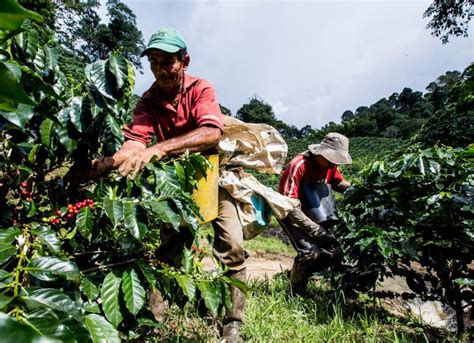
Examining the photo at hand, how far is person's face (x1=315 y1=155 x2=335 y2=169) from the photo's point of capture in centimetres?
336

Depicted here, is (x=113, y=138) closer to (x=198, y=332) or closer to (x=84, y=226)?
(x=84, y=226)

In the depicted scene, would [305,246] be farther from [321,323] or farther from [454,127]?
[454,127]

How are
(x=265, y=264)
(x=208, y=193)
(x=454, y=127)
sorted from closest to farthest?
(x=208, y=193) < (x=265, y=264) < (x=454, y=127)

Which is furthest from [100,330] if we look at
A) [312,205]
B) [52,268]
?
[312,205]

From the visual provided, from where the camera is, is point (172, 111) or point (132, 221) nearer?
point (132, 221)

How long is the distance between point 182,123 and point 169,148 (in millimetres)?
483

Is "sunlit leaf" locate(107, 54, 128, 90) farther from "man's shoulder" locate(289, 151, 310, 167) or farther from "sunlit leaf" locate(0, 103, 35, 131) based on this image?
"man's shoulder" locate(289, 151, 310, 167)

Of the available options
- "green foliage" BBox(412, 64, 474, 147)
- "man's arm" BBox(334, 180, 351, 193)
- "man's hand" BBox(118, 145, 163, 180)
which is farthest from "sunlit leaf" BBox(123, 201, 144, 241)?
"green foliage" BBox(412, 64, 474, 147)

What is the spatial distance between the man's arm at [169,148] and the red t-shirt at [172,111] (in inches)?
5.4

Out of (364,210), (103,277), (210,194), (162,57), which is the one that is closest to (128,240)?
(103,277)

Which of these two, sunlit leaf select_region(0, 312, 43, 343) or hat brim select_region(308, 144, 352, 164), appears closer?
sunlit leaf select_region(0, 312, 43, 343)

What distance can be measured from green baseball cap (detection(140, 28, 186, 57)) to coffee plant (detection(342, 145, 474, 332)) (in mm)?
1543

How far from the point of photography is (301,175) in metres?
3.36

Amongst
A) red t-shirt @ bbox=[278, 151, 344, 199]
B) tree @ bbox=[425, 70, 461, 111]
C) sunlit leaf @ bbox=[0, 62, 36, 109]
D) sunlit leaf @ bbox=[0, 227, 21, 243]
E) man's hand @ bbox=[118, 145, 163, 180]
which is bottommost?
sunlit leaf @ bbox=[0, 227, 21, 243]
